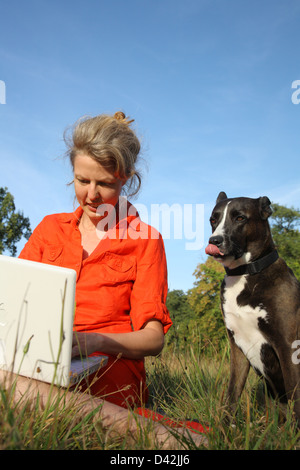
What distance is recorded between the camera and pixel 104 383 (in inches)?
119

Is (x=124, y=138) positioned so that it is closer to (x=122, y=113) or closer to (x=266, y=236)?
(x=122, y=113)

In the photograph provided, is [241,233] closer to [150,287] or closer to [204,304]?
[150,287]

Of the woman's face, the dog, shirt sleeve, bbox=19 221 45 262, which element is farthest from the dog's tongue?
shirt sleeve, bbox=19 221 45 262

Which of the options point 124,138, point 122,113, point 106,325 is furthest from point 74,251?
point 122,113

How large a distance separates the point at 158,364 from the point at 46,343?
3255 millimetres

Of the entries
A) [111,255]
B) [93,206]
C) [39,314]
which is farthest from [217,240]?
[39,314]

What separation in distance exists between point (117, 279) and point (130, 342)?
1.92 ft

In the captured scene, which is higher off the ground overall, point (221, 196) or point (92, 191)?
point (221, 196)

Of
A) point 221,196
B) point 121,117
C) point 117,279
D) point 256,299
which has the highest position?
point 121,117

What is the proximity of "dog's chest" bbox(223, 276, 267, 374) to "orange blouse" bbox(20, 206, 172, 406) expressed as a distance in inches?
23.4

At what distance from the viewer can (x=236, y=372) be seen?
3646 millimetres

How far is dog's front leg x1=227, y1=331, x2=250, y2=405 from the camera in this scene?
355 cm

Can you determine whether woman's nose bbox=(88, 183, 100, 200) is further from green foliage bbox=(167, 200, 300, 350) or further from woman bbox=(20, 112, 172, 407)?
green foliage bbox=(167, 200, 300, 350)
